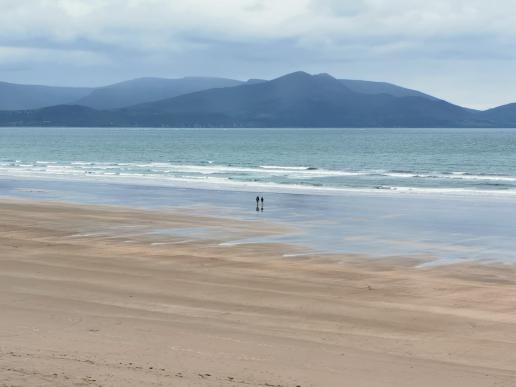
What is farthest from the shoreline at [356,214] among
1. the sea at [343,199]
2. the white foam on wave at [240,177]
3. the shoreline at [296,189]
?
the white foam on wave at [240,177]

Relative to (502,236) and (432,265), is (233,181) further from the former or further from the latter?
(432,265)

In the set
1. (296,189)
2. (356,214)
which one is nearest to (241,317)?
(356,214)

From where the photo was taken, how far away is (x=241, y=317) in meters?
15.8

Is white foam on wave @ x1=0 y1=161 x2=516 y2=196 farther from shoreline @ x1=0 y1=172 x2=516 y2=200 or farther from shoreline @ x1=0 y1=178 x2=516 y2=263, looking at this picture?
shoreline @ x1=0 y1=178 x2=516 y2=263

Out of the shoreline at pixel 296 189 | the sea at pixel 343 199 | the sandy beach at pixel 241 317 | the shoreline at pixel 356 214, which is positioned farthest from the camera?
the shoreline at pixel 296 189

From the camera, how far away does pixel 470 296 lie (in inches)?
754

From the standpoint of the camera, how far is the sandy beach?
37.3 feet

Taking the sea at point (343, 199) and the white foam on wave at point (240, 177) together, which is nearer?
the sea at point (343, 199)

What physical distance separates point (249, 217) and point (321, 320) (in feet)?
70.5

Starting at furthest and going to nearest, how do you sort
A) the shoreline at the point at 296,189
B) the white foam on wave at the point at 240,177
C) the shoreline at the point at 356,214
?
the white foam on wave at the point at 240,177 < the shoreline at the point at 296,189 < the shoreline at the point at 356,214

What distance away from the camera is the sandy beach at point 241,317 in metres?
11.4

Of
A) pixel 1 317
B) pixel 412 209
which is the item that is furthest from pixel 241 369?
pixel 412 209

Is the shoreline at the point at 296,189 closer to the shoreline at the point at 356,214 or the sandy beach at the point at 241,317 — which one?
the shoreline at the point at 356,214

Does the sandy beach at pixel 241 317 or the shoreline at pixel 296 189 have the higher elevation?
the shoreline at pixel 296 189
